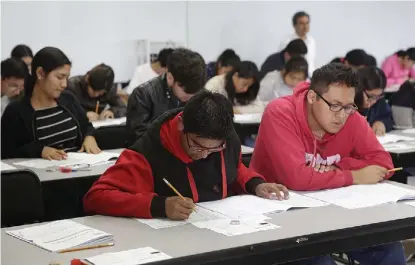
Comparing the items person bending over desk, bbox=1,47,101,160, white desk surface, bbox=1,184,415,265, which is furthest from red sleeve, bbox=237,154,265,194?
person bending over desk, bbox=1,47,101,160

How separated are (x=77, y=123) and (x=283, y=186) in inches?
60.5

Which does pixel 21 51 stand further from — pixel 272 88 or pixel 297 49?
pixel 297 49

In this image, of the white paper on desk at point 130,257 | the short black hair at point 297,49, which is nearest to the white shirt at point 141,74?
the short black hair at point 297,49

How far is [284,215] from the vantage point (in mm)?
2496

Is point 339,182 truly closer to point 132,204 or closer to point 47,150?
point 132,204

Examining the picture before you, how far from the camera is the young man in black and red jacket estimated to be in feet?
7.95

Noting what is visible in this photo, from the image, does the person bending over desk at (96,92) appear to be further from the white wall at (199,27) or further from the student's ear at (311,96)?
the student's ear at (311,96)

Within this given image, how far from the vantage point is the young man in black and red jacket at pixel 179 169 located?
2424mm

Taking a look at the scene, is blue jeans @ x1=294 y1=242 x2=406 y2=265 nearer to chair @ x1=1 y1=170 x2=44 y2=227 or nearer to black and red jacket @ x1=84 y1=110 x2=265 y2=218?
black and red jacket @ x1=84 y1=110 x2=265 y2=218

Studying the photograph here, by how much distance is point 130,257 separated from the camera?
6.61 ft

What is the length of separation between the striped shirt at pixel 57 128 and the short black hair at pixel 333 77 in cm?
147

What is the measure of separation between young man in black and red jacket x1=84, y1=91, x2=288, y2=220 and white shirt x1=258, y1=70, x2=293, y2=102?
11.8 feet

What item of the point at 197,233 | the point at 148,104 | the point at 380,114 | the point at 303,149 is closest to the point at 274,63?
the point at 380,114

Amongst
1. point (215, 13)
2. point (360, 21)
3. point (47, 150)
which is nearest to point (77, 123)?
point (47, 150)
